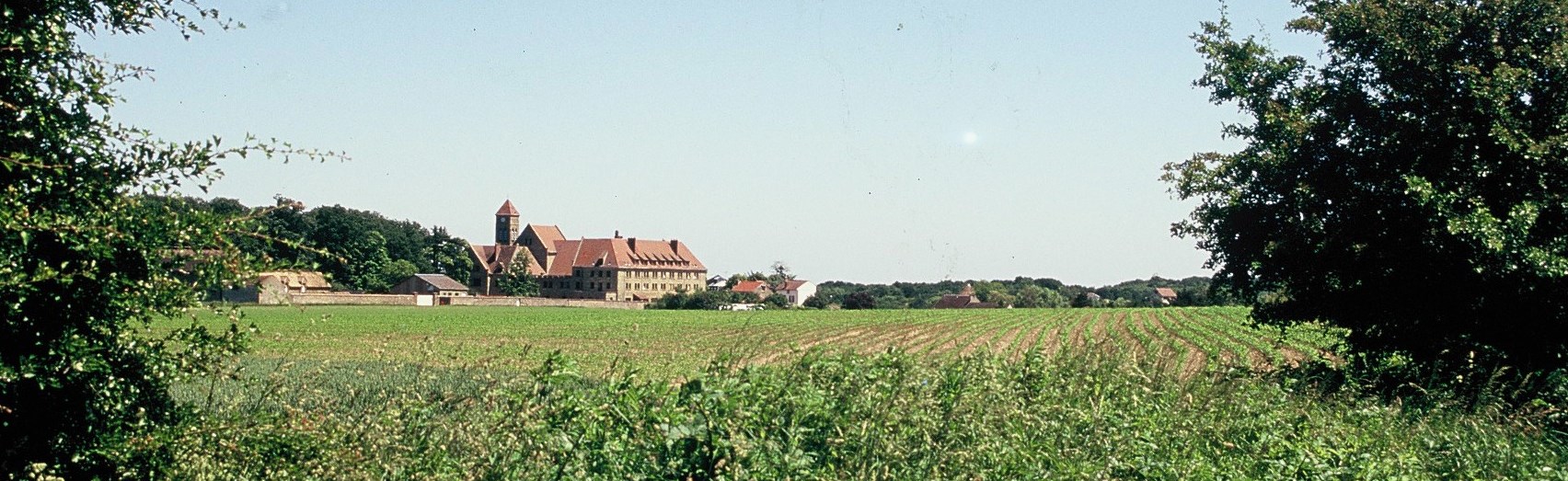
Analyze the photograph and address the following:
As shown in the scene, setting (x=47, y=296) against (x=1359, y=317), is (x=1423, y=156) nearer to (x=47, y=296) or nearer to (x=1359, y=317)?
(x=1359, y=317)

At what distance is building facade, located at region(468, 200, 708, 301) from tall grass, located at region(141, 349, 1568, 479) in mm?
141217

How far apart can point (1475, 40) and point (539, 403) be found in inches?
576

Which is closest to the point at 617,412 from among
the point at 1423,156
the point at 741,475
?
the point at 741,475

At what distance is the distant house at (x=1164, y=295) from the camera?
113 m

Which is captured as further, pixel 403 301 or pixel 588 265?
pixel 588 265

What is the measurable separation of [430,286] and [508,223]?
188 ft

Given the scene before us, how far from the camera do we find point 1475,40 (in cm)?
1525

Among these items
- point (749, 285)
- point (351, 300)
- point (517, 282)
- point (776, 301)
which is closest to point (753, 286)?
point (749, 285)

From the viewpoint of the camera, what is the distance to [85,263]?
496 cm

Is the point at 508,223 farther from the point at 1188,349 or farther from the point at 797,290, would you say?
the point at 1188,349

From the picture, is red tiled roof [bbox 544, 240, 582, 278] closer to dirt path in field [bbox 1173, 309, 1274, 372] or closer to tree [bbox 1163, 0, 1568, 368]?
dirt path in field [bbox 1173, 309, 1274, 372]

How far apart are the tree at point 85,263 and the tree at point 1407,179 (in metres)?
13.2

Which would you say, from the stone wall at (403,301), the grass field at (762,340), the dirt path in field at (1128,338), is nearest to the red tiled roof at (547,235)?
the stone wall at (403,301)

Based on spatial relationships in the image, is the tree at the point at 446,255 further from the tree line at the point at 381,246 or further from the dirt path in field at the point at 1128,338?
the dirt path in field at the point at 1128,338
